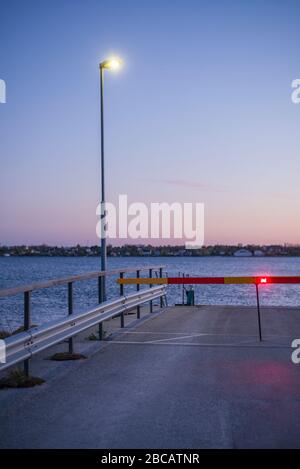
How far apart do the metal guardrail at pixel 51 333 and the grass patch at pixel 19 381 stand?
0.36 m

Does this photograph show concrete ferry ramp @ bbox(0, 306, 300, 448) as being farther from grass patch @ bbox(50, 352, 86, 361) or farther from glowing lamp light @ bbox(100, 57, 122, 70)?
glowing lamp light @ bbox(100, 57, 122, 70)

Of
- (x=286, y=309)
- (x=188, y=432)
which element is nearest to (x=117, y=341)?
(x=188, y=432)

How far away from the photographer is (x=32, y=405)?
722 cm

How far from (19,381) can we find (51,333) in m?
1.00

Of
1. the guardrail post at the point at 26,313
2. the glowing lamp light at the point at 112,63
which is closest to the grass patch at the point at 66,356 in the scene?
the guardrail post at the point at 26,313

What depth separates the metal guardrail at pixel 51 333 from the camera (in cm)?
770

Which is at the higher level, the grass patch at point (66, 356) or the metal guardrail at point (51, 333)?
the metal guardrail at point (51, 333)

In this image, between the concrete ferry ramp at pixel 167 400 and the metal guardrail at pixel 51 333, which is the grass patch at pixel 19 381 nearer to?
the concrete ferry ramp at pixel 167 400

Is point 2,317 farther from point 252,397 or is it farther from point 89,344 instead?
point 252,397

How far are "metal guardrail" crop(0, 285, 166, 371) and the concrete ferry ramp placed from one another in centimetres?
49

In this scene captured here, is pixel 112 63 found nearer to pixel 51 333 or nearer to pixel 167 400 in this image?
pixel 51 333

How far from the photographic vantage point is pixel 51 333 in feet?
29.7

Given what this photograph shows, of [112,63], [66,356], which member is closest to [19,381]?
[66,356]

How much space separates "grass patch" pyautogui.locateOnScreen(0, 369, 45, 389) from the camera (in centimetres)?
816
